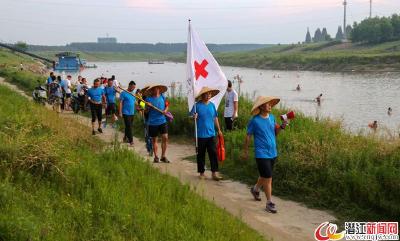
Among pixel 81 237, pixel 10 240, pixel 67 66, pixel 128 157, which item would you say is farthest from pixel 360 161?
pixel 67 66

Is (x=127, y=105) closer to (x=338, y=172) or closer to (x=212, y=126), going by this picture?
(x=212, y=126)

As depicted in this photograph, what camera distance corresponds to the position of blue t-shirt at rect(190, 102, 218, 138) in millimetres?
8766

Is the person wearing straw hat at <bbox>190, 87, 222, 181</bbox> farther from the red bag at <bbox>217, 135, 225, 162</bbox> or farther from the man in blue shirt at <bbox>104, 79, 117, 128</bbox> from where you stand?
the man in blue shirt at <bbox>104, 79, 117, 128</bbox>

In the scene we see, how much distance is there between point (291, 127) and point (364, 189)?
351cm

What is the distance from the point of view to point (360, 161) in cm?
797

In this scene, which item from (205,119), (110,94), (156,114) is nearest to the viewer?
(205,119)

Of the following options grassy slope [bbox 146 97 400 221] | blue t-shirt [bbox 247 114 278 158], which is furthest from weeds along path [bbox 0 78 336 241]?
blue t-shirt [bbox 247 114 278 158]

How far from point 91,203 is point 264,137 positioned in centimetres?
292

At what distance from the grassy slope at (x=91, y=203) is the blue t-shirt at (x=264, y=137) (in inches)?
52.1

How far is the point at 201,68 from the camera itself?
10180mm

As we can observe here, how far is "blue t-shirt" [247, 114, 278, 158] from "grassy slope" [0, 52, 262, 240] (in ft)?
4.34

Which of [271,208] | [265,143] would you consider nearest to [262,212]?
[271,208]

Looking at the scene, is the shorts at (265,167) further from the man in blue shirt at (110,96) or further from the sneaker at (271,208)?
the man in blue shirt at (110,96)

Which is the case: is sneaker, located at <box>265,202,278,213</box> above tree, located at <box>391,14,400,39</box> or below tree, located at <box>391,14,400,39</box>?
below
